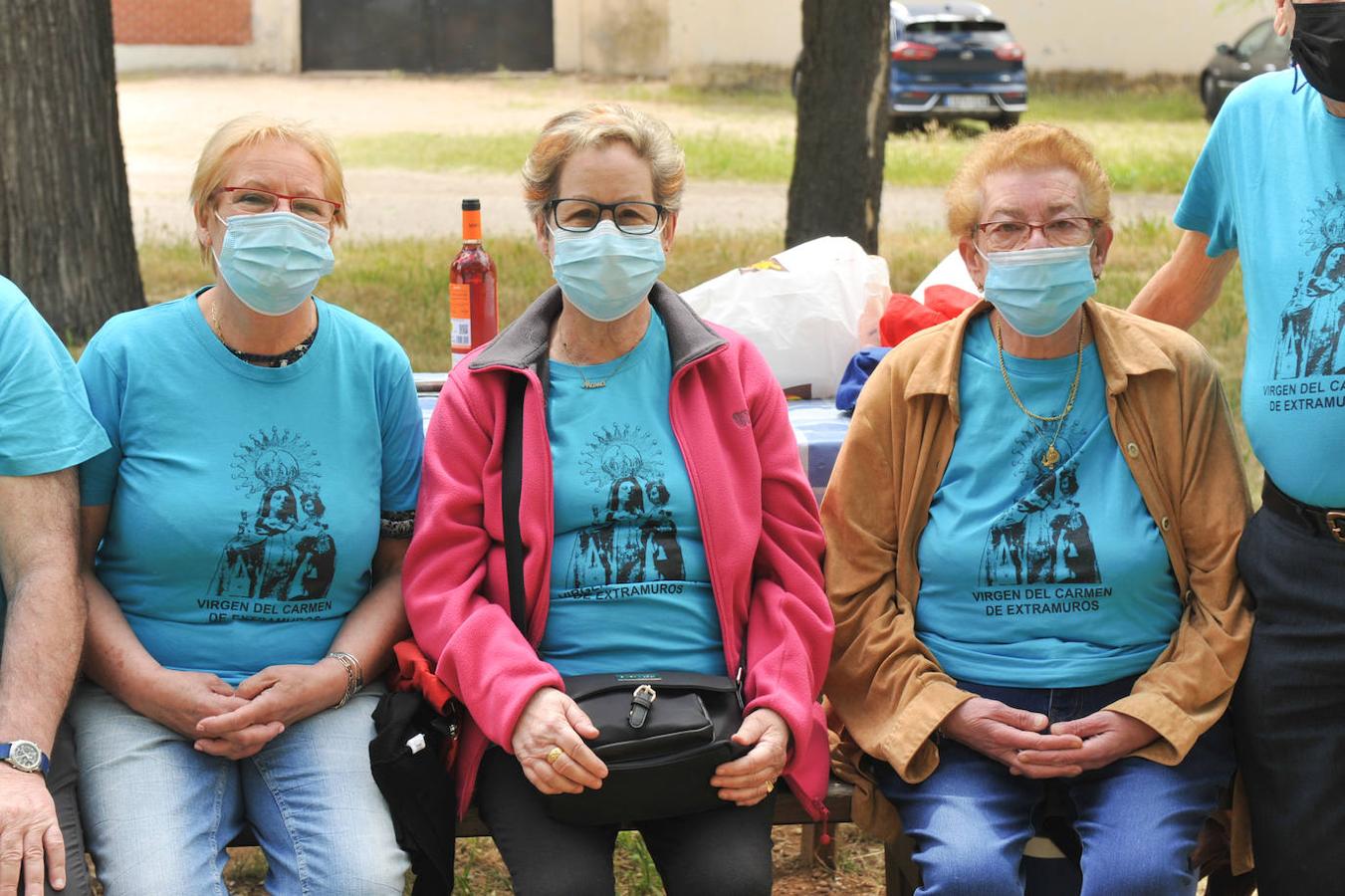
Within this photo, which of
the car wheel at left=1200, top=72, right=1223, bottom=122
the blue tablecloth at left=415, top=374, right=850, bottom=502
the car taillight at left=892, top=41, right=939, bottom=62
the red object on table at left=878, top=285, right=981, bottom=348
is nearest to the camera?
the blue tablecloth at left=415, top=374, right=850, bottom=502

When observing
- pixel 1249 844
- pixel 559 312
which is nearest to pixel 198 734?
pixel 559 312

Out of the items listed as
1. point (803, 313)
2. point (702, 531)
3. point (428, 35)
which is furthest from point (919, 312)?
point (428, 35)

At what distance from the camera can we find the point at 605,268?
2928 mm

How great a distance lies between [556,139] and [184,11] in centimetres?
2599

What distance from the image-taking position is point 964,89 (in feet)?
64.7

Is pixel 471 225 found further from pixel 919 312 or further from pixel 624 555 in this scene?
pixel 624 555

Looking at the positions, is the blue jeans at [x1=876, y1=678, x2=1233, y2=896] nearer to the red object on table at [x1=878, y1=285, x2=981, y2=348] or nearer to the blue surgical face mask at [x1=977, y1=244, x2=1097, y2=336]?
the blue surgical face mask at [x1=977, y1=244, x2=1097, y2=336]

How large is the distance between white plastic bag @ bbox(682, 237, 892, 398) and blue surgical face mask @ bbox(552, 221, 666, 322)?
108 cm

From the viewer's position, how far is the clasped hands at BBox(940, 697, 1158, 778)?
9.16ft

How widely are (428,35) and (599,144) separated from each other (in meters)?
25.7

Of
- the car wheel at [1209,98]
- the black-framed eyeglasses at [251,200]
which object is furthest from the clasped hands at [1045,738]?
the car wheel at [1209,98]

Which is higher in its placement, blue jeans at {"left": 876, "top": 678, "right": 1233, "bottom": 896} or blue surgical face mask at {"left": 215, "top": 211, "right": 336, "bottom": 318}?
blue surgical face mask at {"left": 215, "top": 211, "right": 336, "bottom": 318}

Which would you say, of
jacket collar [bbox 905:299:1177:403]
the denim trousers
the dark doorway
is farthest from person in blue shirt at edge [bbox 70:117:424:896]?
the dark doorway

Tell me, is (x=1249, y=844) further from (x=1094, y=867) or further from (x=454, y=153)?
(x=454, y=153)
